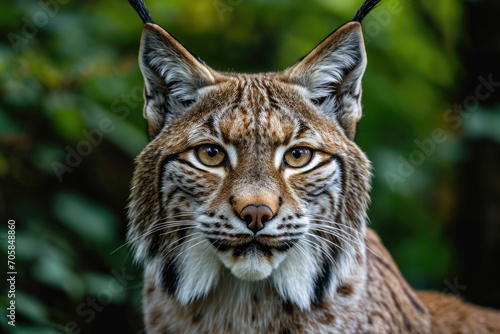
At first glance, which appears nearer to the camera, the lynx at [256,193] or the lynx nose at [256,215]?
the lynx nose at [256,215]

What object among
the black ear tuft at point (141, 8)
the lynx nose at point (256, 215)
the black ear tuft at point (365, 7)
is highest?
the black ear tuft at point (365, 7)

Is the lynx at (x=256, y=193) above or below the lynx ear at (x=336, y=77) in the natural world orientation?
below

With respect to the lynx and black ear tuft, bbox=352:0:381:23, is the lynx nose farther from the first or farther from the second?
black ear tuft, bbox=352:0:381:23

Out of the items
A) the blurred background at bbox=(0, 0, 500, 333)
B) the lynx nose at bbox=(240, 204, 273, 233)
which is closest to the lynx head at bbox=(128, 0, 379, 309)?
the lynx nose at bbox=(240, 204, 273, 233)

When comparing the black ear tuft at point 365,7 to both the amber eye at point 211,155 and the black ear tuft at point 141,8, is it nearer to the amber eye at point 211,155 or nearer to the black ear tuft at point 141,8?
the amber eye at point 211,155

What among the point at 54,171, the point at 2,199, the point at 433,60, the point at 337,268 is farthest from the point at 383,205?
the point at 2,199

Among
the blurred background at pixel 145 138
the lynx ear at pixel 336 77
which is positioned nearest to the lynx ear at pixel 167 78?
the lynx ear at pixel 336 77

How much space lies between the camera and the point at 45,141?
4824 millimetres

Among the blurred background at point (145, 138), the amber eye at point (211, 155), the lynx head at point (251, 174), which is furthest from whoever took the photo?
the blurred background at point (145, 138)

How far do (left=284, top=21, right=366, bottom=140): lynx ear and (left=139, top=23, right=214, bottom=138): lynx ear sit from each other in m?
0.53

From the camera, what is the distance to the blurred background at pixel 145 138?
4.41 m

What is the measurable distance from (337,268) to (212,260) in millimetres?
699

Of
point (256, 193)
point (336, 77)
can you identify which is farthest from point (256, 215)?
point (336, 77)

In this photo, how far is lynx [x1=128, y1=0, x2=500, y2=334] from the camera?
9.55 feet
